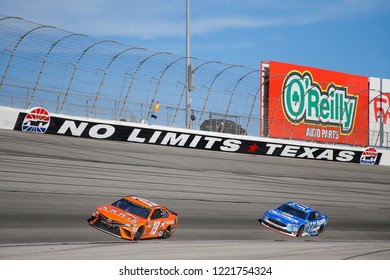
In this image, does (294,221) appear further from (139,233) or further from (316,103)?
(316,103)

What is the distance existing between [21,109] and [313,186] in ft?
45.1

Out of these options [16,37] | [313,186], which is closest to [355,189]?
[313,186]

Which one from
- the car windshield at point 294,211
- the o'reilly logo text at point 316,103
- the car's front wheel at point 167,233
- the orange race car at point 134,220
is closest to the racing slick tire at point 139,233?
Answer: the orange race car at point 134,220

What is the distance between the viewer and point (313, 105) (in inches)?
1321

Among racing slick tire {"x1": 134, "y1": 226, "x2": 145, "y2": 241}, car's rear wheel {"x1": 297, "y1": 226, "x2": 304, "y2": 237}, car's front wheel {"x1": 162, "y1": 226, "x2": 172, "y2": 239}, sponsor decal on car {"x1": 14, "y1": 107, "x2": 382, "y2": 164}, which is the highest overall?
sponsor decal on car {"x1": 14, "y1": 107, "x2": 382, "y2": 164}

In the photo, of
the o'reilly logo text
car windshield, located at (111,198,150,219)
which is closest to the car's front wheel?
car windshield, located at (111,198,150,219)

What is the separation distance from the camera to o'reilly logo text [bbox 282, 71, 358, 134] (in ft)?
107

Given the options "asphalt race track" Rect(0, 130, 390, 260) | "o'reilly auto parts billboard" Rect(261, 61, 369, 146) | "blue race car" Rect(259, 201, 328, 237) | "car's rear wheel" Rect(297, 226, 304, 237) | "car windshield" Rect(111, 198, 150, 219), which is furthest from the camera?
"o'reilly auto parts billboard" Rect(261, 61, 369, 146)

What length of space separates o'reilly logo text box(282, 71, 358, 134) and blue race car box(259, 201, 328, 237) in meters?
12.7

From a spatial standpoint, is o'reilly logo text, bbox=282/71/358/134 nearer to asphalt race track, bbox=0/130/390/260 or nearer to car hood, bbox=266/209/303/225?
asphalt race track, bbox=0/130/390/260

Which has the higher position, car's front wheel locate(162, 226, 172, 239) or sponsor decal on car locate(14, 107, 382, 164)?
sponsor decal on car locate(14, 107, 382, 164)

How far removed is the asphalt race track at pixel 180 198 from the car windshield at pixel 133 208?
79 centimetres

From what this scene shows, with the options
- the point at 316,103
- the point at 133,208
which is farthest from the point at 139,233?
the point at 316,103
